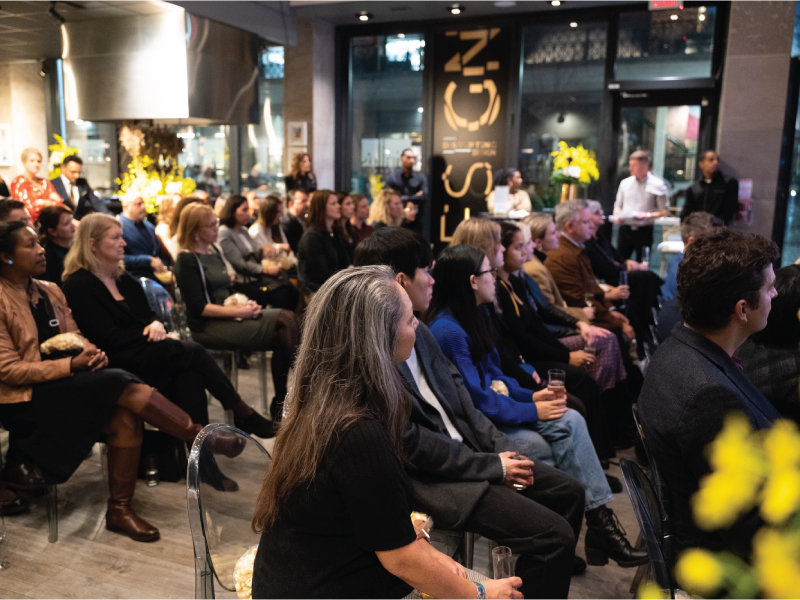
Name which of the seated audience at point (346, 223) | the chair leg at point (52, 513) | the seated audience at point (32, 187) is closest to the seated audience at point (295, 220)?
the seated audience at point (346, 223)

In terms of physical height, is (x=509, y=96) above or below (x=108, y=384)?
above

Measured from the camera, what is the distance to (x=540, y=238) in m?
4.55

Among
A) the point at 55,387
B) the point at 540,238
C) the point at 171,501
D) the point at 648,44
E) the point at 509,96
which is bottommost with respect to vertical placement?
the point at 171,501

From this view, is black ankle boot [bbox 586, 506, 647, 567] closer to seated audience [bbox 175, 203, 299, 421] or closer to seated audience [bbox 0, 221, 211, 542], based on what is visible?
seated audience [bbox 0, 221, 211, 542]

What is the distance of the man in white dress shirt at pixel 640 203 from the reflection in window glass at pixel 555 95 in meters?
1.43

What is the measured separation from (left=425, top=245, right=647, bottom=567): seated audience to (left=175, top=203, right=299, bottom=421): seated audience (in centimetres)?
167

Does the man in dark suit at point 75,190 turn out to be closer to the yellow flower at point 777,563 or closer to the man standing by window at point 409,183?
the man standing by window at point 409,183

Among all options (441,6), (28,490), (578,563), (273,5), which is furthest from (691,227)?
(441,6)

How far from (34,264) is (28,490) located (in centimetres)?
110

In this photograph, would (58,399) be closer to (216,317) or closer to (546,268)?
(216,317)

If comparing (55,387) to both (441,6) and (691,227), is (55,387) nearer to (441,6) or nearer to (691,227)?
(691,227)

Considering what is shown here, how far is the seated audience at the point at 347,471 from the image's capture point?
1.23m

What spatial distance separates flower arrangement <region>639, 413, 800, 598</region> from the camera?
16.4 inches

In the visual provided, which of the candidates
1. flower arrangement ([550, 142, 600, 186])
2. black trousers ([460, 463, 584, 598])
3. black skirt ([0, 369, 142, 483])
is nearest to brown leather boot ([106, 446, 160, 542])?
black skirt ([0, 369, 142, 483])
